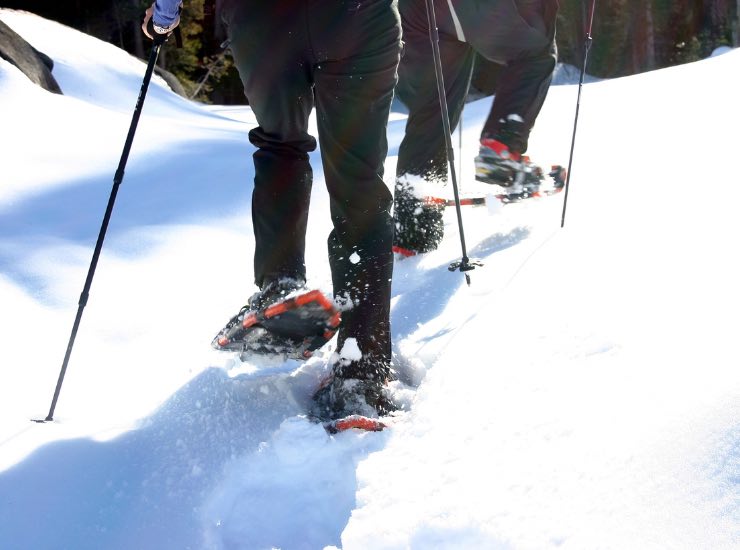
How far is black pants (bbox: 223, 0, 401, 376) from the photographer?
173 cm

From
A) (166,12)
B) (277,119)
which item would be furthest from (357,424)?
(166,12)

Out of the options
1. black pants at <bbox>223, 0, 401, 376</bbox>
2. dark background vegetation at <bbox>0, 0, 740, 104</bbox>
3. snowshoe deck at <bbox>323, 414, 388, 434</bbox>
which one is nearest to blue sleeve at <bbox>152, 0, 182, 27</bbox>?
black pants at <bbox>223, 0, 401, 376</bbox>

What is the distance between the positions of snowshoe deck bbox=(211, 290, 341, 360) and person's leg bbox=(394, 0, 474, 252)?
4.12 ft

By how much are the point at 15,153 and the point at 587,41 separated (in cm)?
280

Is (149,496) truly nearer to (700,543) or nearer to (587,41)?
(700,543)

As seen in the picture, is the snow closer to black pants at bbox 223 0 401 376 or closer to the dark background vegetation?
black pants at bbox 223 0 401 376

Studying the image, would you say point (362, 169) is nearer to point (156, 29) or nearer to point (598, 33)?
point (156, 29)

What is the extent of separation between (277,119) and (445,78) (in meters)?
1.44

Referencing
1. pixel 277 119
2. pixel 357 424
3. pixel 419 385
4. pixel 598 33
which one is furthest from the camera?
pixel 598 33

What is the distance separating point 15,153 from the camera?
358 centimetres

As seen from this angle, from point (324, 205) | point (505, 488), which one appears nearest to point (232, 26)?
point (505, 488)

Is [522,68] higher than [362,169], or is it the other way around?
[522,68]

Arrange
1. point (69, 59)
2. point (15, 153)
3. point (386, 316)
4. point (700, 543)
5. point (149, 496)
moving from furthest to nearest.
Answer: point (69, 59) → point (15, 153) → point (386, 316) → point (149, 496) → point (700, 543)

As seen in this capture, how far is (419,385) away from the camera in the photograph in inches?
78.5
